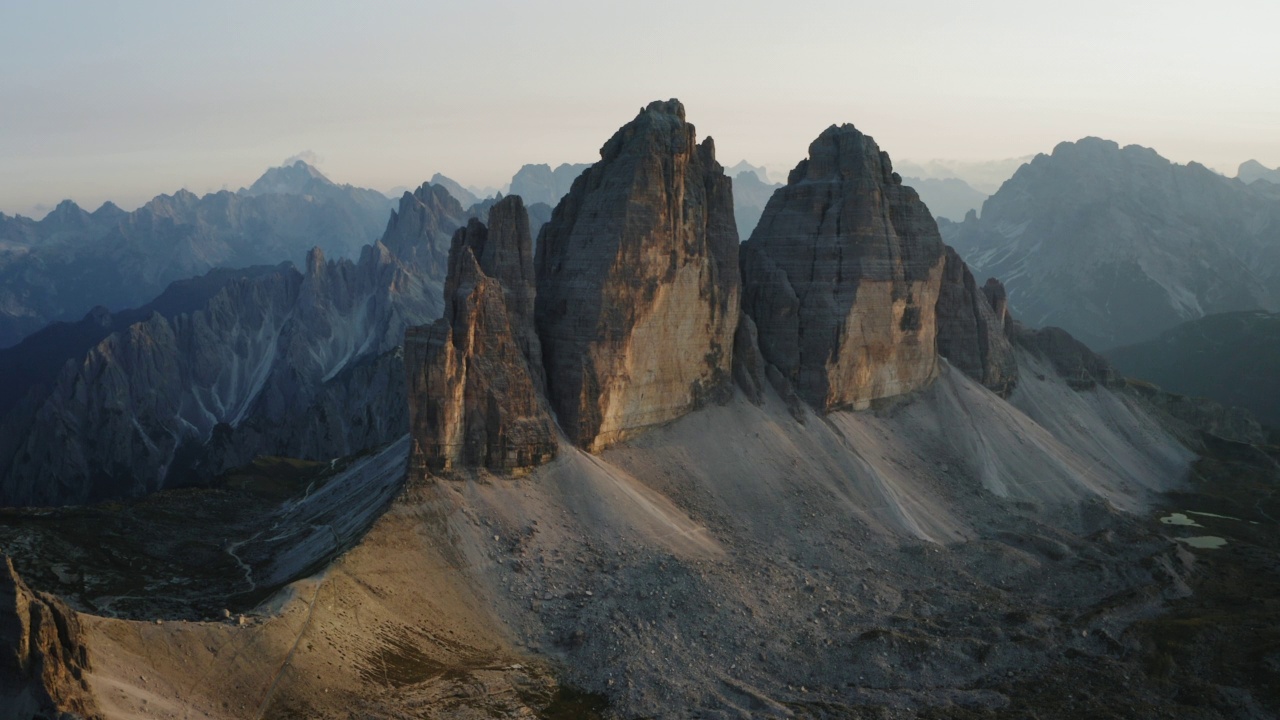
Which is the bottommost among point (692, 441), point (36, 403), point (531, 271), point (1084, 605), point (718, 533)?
point (36, 403)

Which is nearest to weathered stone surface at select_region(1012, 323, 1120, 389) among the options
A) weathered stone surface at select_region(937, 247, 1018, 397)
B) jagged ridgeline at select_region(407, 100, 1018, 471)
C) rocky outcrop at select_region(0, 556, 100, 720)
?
weathered stone surface at select_region(937, 247, 1018, 397)

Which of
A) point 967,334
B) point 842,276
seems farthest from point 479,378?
point 967,334

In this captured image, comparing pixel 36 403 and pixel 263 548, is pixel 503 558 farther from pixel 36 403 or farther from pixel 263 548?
pixel 36 403

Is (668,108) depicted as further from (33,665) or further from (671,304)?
(33,665)

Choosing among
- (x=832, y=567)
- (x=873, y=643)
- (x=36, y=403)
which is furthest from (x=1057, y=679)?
(x=36, y=403)

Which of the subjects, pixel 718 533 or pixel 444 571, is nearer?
pixel 444 571
